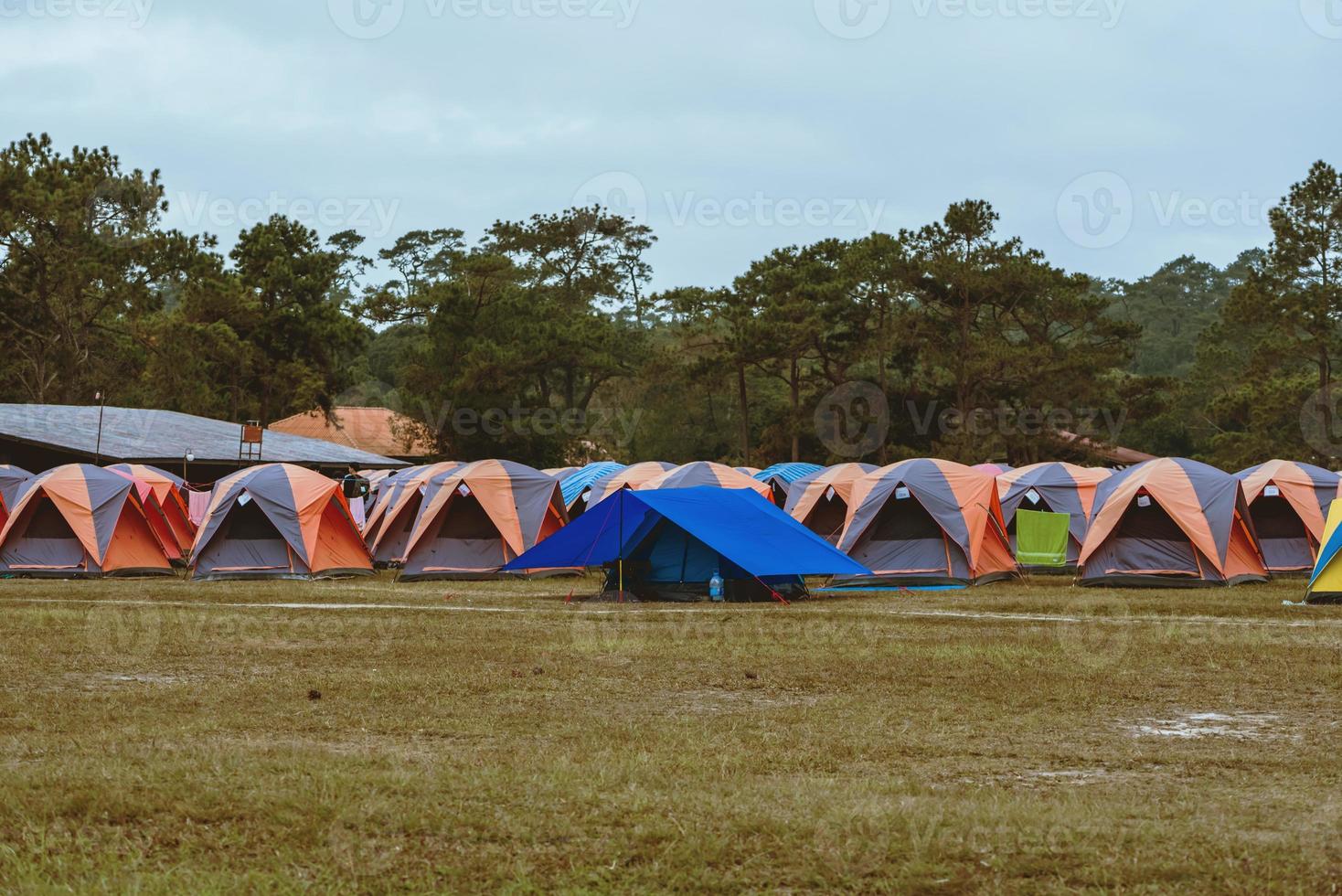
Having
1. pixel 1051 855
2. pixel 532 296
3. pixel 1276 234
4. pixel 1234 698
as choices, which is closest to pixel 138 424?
pixel 532 296

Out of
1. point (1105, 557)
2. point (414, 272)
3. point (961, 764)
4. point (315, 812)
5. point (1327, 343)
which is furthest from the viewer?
point (414, 272)

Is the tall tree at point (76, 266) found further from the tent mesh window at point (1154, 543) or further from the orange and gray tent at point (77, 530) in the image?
the tent mesh window at point (1154, 543)

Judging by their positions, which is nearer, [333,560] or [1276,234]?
[333,560]

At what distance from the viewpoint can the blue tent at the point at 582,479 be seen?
32969 mm

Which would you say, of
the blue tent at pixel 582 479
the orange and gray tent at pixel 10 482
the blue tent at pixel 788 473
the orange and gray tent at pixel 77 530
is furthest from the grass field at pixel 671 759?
the blue tent at pixel 788 473

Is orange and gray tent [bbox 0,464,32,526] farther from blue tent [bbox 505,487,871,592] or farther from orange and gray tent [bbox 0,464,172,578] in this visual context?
blue tent [bbox 505,487,871,592]

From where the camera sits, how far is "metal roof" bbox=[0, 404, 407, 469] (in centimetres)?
4125

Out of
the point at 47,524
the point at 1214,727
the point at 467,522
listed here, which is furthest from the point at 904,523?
the point at 1214,727

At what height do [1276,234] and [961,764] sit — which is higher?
[1276,234]

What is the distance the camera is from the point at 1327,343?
45.4 m

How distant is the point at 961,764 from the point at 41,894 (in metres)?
4.08

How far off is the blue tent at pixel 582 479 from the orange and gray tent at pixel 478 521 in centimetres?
681

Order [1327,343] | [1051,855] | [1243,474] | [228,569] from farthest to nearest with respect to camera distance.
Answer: [1327,343] → [1243,474] → [228,569] → [1051,855]

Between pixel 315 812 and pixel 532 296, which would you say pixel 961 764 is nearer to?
pixel 315 812
